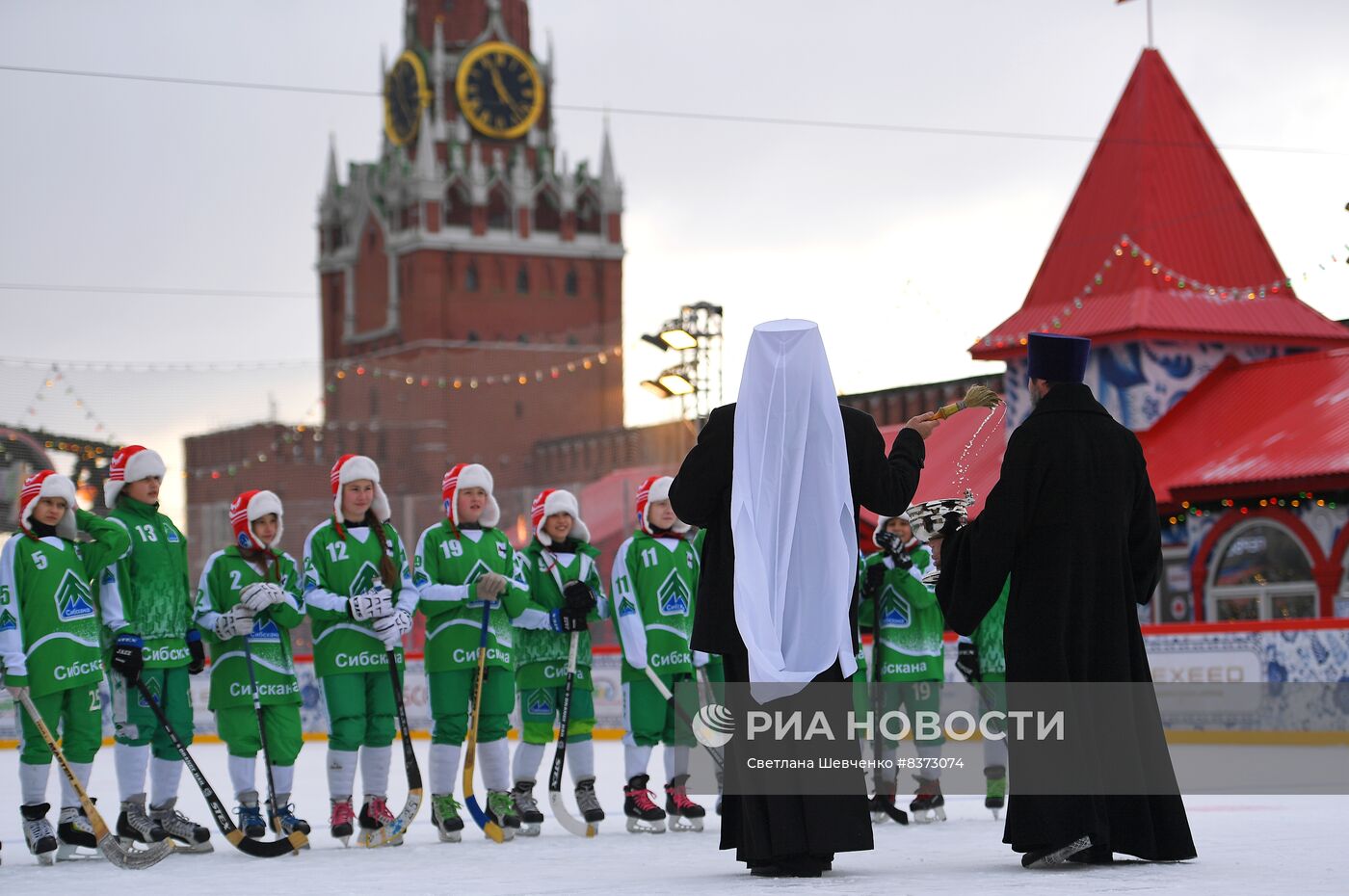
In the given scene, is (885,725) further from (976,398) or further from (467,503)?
(976,398)

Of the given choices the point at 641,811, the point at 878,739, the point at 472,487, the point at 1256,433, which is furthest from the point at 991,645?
the point at 1256,433

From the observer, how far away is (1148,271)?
25297 millimetres

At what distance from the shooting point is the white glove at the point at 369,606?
870 cm

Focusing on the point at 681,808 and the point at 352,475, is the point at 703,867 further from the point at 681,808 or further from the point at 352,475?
the point at 352,475

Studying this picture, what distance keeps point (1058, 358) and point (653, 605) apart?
3680 mm

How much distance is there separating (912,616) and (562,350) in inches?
1559

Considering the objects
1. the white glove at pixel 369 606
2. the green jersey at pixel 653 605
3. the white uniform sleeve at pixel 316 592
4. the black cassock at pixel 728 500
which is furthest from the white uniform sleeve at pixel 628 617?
the black cassock at pixel 728 500

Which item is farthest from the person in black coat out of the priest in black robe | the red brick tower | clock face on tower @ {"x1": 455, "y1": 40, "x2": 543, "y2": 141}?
clock face on tower @ {"x1": 455, "y1": 40, "x2": 543, "y2": 141}

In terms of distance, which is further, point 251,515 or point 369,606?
point 251,515

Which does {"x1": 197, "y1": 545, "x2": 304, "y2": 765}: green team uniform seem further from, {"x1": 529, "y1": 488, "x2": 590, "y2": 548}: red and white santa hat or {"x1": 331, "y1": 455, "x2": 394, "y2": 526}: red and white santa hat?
{"x1": 529, "y1": 488, "x2": 590, "y2": 548}: red and white santa hat

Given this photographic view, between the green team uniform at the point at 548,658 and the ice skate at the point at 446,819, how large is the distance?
0.75m

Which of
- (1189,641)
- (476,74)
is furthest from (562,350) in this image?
(476,74)

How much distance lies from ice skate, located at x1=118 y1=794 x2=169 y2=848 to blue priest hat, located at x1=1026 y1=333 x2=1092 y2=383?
4.13 m

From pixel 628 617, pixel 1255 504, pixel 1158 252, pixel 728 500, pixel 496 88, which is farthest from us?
pixel 496 88
